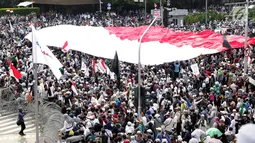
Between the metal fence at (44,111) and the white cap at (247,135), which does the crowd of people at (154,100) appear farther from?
the white cap at (247,135)

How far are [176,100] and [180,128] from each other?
85.1 inches

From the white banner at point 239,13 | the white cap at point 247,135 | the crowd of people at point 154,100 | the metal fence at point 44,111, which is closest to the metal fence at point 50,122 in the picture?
the metal fence at point 44,111

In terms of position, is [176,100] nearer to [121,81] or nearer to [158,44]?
[121,81]

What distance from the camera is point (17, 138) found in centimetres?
1462

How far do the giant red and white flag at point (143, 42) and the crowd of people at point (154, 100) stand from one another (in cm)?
89

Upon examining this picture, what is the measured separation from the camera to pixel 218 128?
1214 cm

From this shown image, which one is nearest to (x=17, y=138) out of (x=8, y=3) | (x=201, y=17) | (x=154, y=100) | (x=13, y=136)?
(x=13, y=136)

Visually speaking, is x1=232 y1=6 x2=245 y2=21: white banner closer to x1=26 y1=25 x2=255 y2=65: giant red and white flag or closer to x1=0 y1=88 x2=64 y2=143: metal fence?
x1=26 y1=25 x2=255 y2=65: giant red and white flag

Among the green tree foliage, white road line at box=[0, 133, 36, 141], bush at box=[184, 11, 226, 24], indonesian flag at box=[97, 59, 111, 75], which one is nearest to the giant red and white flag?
indonesian flag at box=[97, 59, 111, 75]

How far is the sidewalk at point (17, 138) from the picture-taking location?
14.3 meters

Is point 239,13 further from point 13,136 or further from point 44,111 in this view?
point 13,136

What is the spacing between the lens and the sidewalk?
46.8ft

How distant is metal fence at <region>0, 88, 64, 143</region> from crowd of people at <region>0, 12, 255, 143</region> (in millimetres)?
318

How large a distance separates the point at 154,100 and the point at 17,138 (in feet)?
18.2
